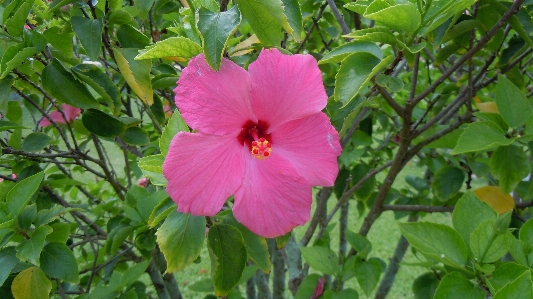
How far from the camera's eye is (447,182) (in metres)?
1.65

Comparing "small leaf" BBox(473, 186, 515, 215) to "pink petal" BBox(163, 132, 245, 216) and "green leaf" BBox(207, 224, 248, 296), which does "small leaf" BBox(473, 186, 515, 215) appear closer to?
"green leaf" BBox(207, 224, 248, 296)

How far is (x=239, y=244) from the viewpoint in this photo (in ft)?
3.29

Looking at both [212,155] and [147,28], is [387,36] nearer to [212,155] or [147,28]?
[212,155]

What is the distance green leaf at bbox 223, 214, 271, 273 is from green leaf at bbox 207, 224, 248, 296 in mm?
38

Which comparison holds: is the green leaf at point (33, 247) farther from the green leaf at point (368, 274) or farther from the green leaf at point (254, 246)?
the green leaf at point (368, 274)

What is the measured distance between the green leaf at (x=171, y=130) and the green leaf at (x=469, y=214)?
27.0 inches

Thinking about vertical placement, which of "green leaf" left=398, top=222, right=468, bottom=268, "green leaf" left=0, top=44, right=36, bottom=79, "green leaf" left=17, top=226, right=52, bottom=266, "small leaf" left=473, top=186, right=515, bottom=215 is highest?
"green leaf" left=0, top=44, right=36, bottom=79

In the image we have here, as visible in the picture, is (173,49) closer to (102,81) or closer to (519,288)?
(102,81)

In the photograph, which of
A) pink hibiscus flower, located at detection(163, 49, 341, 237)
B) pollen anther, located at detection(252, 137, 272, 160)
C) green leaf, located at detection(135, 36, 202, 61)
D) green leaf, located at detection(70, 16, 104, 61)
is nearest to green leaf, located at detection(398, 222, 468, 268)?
pink hibiscus flower, located at detection(163, 49, 341, 237)

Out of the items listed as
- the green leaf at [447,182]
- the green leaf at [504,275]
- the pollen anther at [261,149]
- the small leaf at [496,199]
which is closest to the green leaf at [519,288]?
the green leaf at [504,275]

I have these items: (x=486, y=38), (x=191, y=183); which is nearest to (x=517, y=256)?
(x=486, y=38)

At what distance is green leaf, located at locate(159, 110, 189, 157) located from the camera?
92 centimetres

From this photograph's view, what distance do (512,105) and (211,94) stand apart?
84cm

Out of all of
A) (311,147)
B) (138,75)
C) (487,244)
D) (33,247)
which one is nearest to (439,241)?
(487,244)
